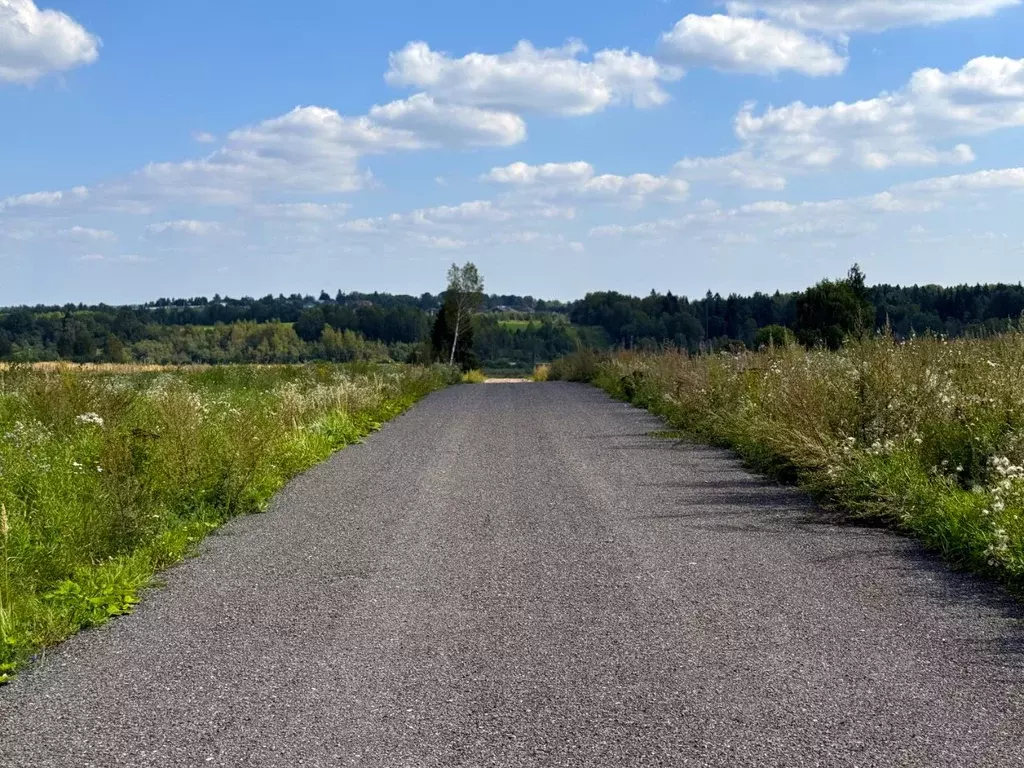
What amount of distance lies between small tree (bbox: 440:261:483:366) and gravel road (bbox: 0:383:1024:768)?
62.0 meters

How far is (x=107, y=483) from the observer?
9000 millimetres

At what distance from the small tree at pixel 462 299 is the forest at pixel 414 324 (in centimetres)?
164

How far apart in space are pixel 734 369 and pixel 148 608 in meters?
16.4

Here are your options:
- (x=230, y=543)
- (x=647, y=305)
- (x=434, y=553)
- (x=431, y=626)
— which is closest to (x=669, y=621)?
(x=431, y=626)

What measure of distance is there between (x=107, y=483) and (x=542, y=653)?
492cm

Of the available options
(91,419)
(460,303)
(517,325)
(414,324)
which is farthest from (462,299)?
(517,325)

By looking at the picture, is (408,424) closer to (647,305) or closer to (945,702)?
(945,702)

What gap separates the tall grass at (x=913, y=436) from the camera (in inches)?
327

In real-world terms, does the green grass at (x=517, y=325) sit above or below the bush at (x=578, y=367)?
above

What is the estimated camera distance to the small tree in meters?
71.9

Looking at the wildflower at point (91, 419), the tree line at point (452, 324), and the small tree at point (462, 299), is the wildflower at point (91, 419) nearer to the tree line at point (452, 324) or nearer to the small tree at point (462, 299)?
the tree line at point (452, 324)

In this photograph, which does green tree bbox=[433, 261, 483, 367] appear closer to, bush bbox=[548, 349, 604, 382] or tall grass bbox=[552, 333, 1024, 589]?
bush bbox=[548, 349, 604, 382]

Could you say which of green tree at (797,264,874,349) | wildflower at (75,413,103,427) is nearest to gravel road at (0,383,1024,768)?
wildflower at (75,413,103,427)

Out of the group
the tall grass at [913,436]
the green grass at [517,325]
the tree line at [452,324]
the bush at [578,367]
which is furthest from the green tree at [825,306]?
the green grass at [517,325]
